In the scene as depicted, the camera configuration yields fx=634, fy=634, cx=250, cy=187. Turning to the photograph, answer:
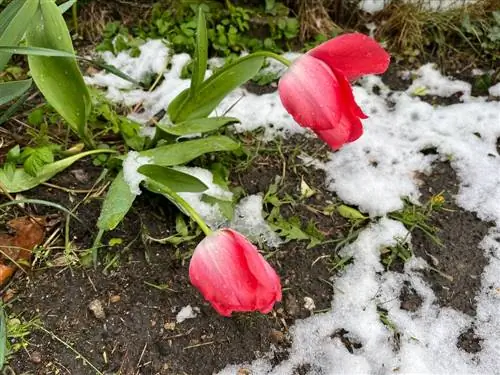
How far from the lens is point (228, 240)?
1092 millimetres

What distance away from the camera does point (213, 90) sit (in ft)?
4.70

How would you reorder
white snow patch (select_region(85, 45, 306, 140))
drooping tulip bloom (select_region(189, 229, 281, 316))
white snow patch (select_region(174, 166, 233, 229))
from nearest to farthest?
drooping tulip bloom (select_region(189, 229, 281, 316)) < white snow patch (select_region(174, 166, 233, 229)) < white snow patch (select_region(85, 45, 306, 140))

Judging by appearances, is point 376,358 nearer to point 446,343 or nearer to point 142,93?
point 446,343

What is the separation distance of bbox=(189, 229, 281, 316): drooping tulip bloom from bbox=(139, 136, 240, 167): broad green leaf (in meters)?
0.38

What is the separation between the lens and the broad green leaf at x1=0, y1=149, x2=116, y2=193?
1412 mm

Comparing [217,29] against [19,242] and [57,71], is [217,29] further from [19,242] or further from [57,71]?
[19,242]

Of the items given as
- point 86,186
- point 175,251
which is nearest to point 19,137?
point 86,186

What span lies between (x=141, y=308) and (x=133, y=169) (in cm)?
31

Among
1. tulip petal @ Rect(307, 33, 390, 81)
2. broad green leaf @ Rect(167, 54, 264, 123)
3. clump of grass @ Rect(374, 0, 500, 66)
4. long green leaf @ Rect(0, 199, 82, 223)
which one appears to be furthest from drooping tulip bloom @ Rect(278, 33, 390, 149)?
clump of grass @ Rect(374, 0, 500, 66)

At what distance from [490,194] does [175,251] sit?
823mm

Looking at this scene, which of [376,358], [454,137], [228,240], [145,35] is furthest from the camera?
[145,35]

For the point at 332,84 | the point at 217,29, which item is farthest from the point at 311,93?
the point at 217,29

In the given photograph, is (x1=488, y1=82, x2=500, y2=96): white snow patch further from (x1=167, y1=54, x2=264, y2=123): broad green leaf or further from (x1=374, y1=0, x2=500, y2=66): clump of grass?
(x1=167, y1=54, x2=264, y2=123): broad green leaf

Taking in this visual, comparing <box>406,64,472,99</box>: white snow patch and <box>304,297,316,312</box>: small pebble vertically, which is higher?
<box>406,64,472,99</box>: white snow patch
